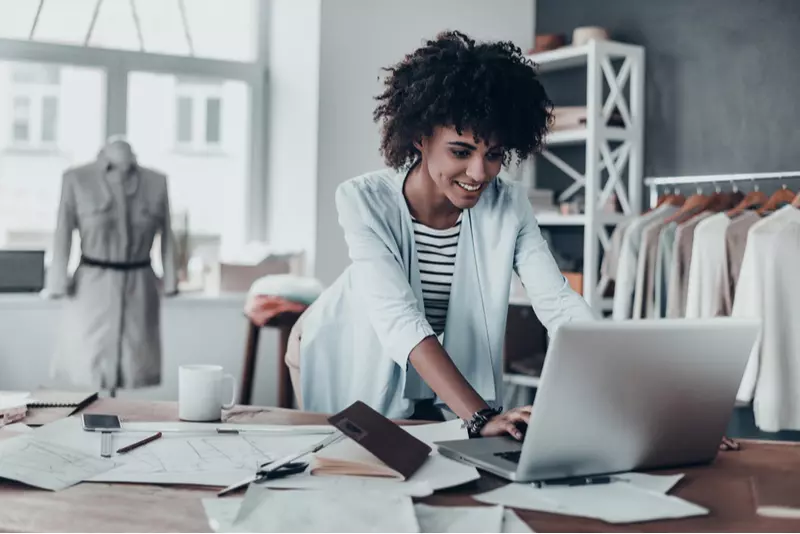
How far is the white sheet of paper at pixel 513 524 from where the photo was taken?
106 centimetres

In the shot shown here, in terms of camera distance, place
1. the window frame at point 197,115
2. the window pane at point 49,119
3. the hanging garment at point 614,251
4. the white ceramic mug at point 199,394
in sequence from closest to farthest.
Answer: the white ceramic mug at point 199,394
the hanging garment at point 614,251
the window pane at point 49,119
the window frame at point 197,115

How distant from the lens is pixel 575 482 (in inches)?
49.6

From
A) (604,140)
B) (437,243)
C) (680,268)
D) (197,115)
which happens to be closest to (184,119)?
(197,115)

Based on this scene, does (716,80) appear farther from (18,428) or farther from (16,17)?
(18,428)

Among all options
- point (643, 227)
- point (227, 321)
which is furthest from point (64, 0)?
point (643, 227)

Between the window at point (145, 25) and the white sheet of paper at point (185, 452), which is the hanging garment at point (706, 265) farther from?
the window at point (145, 25)

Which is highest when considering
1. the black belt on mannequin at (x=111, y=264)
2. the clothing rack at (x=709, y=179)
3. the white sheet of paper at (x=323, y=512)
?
the clothing rack at (x=709, y=179)

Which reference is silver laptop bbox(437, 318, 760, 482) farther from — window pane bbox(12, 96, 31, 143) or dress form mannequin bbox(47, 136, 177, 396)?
window pane bbox(12, 96, 31, 143)

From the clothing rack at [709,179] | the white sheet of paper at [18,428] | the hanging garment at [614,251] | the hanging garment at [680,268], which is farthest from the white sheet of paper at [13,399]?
the clothing rack at [709,179]

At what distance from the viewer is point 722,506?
46.8 inches

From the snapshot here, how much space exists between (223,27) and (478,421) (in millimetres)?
3982

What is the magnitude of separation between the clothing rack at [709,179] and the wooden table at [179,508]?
241 centimetres

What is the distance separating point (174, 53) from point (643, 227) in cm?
261

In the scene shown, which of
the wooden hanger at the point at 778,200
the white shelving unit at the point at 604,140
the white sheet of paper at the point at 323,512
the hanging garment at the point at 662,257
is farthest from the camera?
the white shelving unit at the point at 604,140
